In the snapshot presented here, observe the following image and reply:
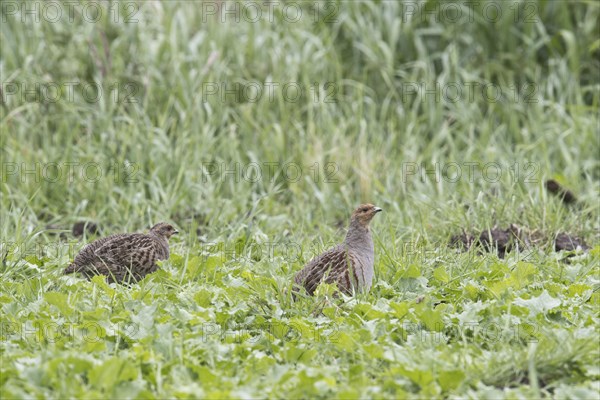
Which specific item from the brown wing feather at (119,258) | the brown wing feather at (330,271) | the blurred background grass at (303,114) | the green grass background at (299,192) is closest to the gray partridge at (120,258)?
the brown wing feather at (119,258)

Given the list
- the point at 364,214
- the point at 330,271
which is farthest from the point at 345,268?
the point at 364,214

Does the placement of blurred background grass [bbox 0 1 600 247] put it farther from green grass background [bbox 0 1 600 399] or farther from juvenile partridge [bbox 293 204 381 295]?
juvenile partridge [bbox 293 204 381 295]

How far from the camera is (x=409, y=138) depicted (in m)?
10.9

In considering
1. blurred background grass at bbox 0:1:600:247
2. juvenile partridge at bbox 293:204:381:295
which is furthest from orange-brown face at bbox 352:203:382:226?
blurred background grass at bbox 0:1:600:247

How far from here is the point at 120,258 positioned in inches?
277

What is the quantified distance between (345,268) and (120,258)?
157cm

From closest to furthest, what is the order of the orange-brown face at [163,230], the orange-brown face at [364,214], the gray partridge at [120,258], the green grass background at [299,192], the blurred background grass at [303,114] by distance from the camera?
the green grass background at [299,192] → the orange-brown face at [364,214] → the gray partridge at [120,258] → the orange-brown face at [163,230] → the blurred background grass at [303,114]

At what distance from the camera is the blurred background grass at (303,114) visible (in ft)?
31.0

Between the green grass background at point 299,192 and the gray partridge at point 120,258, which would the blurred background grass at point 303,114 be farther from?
the gray partridge at point 120,258

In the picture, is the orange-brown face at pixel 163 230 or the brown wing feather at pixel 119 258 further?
the orange-brown face at pixel 163 230

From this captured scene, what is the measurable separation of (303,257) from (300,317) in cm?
137

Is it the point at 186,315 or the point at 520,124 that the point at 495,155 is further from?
the point at 186,315

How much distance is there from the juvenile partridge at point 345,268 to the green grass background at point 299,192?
18 cm

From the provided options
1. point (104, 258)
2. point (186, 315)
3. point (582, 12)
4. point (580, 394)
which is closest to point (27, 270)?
point (104, 258)
